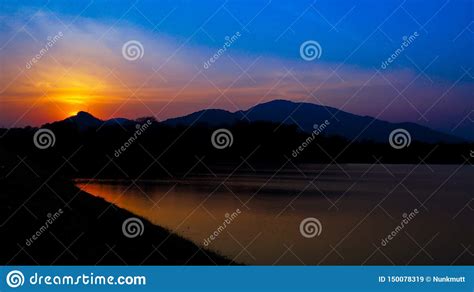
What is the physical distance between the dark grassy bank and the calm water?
5.75 ft

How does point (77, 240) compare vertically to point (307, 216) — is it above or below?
below

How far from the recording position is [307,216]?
3347cm

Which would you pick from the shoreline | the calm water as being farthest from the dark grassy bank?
the calm water

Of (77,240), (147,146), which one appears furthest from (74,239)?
(147,146)

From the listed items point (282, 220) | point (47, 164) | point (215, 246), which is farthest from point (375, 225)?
point (47, 164)

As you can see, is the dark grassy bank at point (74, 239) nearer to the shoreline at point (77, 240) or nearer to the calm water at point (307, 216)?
the shoreline at point (77, 240)

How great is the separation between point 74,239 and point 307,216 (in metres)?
20.3

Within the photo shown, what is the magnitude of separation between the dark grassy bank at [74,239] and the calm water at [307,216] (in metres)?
1.75

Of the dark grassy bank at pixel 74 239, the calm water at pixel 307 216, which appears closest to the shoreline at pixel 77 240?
the dark grassy bank at pixel 74 239

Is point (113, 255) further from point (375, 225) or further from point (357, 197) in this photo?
point (357, 197)

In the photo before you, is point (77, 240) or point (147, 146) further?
point (147, 146)

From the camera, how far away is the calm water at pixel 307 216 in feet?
67.2

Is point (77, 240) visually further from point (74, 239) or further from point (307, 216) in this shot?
point (307, 216)

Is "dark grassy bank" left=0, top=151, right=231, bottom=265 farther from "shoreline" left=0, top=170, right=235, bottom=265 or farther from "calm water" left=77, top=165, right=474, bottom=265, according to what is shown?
"calm water" left=77, top=165, right=474, bottom=265
